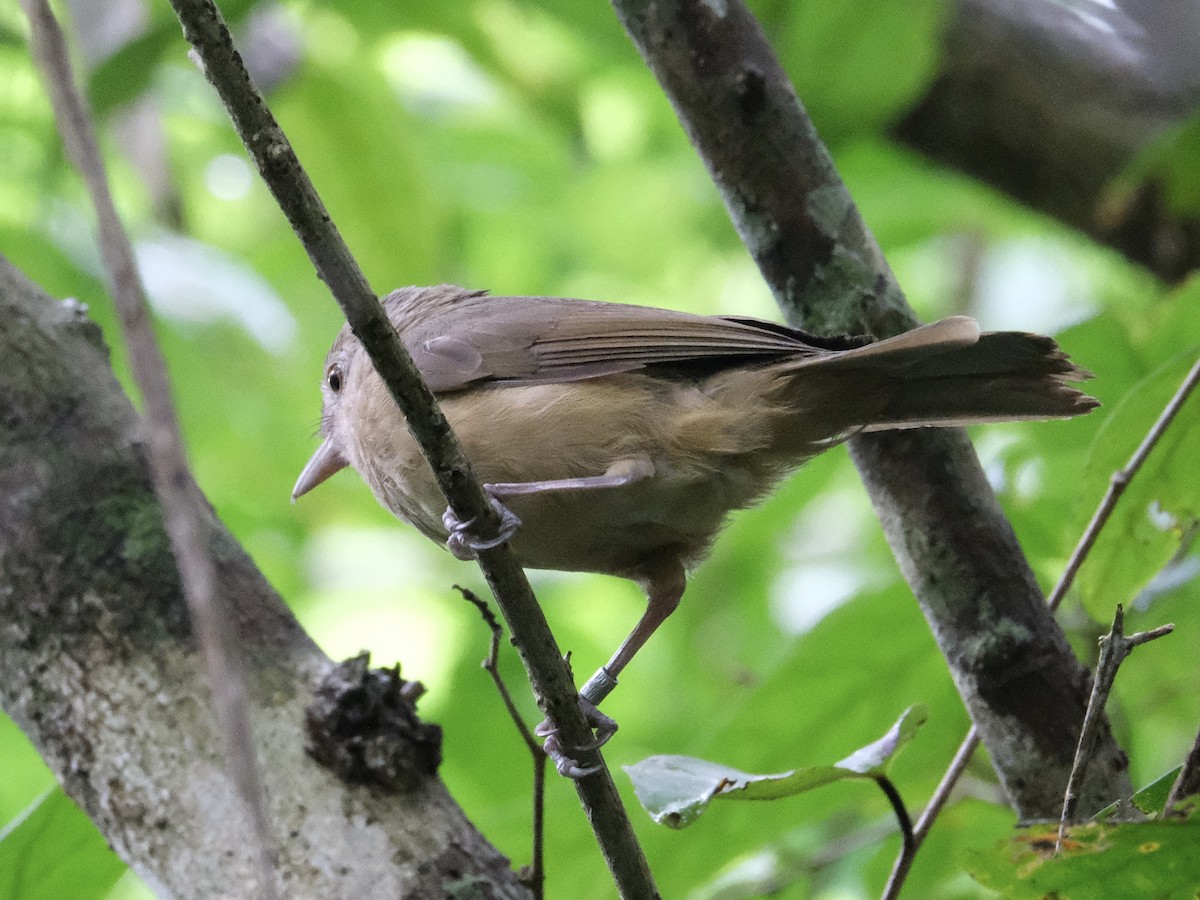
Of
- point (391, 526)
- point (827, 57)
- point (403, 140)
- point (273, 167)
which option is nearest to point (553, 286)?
point (391, 526)

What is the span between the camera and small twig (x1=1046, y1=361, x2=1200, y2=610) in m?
2.50

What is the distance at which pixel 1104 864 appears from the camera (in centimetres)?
172

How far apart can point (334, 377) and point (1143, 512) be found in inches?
93.0

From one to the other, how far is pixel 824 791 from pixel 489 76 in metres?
3.61

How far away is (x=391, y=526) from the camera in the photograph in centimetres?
657

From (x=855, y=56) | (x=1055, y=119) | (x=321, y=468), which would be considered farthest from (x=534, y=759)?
(x=1055, y=119)

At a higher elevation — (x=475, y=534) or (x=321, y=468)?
(x=321, y=468)

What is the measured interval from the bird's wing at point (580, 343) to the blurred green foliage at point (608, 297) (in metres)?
0.67

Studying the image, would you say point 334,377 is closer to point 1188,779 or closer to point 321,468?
point 321,468

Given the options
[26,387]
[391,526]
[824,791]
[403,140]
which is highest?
[403,140]

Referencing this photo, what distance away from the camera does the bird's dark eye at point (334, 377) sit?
3.99 meters

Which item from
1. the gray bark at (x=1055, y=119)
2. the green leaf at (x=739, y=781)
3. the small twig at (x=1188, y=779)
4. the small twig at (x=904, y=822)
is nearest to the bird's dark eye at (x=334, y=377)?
the green leaf at (x=739, y=781)

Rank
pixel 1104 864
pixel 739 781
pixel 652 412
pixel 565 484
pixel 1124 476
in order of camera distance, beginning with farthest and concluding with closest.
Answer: pixel 652 412 → pixel 565 484 → pixel 1124 476 → pixel 739 781 → pixel 1104 864

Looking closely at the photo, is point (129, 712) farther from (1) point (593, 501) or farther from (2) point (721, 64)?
(2) point (721, 64)
